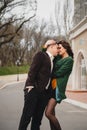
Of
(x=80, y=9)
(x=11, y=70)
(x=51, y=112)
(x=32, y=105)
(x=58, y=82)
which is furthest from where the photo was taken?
(x=11, y=70)

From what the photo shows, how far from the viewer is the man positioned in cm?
763

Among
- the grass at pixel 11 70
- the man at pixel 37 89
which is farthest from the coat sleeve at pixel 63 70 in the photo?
the grass at pixel 11 70

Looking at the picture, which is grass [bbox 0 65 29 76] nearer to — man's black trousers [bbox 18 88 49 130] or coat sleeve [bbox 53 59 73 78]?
coat sleeve [bbox 53 59 73 78]

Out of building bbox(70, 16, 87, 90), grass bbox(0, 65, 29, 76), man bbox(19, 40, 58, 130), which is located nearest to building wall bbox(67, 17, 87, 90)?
building bbox(70, 16, 87, 90)

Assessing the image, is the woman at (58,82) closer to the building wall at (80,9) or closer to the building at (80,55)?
the building at (80,55)

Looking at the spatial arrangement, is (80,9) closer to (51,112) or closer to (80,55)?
(80,55)

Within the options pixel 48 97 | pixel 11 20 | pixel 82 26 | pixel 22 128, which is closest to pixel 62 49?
pixel 48 97

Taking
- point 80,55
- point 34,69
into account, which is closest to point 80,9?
point 80,55

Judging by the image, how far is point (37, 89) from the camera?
7680 millimetres

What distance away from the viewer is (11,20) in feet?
180

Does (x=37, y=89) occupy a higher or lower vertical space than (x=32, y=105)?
higher

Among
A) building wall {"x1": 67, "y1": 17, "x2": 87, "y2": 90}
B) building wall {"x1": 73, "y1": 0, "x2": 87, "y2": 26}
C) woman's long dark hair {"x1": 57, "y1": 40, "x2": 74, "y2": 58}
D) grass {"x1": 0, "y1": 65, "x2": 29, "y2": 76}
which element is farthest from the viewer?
grass {"x1": 0, "y1": 65, "x2": 29, "y2": 76}

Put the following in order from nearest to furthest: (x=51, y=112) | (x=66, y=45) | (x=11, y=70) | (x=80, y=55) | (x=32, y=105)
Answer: (x=32, y=105), (x=51, y=112), (x=66, y=45), (x=80, y=55), (x=11, y=70)

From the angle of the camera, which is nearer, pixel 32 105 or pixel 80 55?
pixel 32 105
